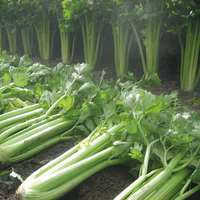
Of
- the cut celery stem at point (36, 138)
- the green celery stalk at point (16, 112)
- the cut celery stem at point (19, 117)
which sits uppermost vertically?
the green celery stalk at point (16, 112)

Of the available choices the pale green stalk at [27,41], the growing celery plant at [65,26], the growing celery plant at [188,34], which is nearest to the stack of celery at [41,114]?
the growing celery plant at [188,34]

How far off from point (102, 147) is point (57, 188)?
0.39 meters

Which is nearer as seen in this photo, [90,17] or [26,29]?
[90,17]

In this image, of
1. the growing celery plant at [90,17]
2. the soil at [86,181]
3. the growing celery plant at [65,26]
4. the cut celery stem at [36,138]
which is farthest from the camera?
the growing celery plant at [65,26]

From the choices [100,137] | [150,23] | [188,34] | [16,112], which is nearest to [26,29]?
[150,23]

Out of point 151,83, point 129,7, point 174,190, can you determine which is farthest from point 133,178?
point 129,7

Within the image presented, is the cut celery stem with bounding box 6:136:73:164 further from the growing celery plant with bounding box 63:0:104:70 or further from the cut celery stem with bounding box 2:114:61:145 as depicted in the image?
the growing celery plant with bounding box 63:0:104:70

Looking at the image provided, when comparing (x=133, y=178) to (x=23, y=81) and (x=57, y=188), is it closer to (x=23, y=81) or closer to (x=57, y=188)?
(x=57, y=188)

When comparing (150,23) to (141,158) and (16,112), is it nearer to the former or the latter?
(16,112)

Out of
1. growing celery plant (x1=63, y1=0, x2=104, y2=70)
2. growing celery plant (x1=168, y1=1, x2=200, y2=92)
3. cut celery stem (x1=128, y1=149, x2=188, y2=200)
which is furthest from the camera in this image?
growing celery plant (x1=63, y1=0, x2=104, y2=70)

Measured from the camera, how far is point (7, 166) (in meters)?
1.53

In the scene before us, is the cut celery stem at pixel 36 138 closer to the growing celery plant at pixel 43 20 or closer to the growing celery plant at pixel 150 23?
the growing celery plant at pixel 150 23

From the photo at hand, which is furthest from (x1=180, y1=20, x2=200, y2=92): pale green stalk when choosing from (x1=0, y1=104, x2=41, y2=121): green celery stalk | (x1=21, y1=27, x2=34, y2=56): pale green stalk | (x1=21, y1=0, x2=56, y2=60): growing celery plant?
(x1=21, y1=27, x2=34, y2=56): pale green stalk

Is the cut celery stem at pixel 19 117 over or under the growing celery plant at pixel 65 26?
under
